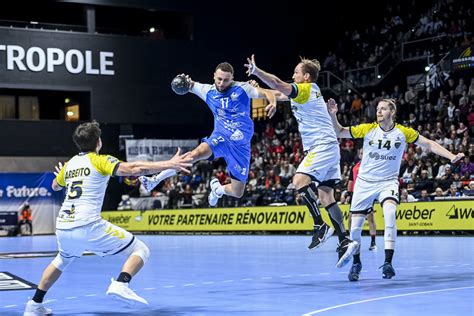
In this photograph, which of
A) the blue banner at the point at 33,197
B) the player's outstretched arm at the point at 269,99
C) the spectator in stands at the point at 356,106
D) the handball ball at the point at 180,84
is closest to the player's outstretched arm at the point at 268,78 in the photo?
the player's outstretched arm at the point at 269,99

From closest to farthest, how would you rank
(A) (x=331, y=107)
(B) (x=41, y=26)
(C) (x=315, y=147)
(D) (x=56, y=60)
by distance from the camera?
1. (A) (x=331, y=107)
2. (C) (x=315, y=147)
3. (D) (x=56, y=60)
4. (B) (x=41, y=26)

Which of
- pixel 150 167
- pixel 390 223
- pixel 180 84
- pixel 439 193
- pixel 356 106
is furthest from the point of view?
pixel 356 106

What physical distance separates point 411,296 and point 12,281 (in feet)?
20.8

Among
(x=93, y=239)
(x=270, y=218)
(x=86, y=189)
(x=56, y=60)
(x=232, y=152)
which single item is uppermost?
(x=56, y=60)

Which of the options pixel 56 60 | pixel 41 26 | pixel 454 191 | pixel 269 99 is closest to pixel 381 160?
pixel 269 99

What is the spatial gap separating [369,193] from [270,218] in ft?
54.8

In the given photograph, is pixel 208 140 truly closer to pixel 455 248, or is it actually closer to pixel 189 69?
pixel 455 248

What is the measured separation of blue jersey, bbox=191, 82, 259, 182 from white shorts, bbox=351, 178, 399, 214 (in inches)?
81.6

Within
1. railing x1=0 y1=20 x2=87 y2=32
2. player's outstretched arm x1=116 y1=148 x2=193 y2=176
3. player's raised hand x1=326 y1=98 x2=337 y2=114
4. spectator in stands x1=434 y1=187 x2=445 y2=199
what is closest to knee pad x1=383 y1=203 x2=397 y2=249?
player's raised hand x1=326 y1=98 x2=337 y2=114

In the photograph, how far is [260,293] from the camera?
10.1 meters

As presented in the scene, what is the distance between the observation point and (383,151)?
38.9 feet

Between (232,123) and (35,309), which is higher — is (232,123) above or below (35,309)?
above

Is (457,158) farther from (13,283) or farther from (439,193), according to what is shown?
(439,193)

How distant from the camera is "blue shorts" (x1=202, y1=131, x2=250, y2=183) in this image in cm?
1269
